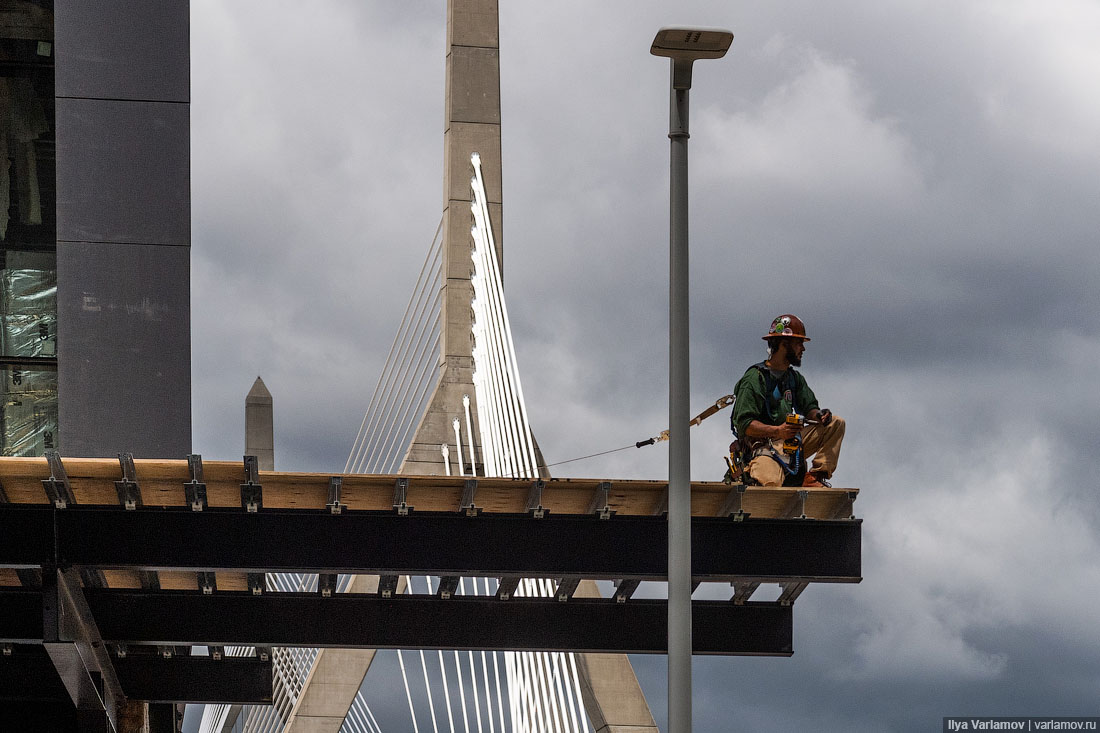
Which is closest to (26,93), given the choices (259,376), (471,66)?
(471,66)

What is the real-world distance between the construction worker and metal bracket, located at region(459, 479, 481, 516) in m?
2.04

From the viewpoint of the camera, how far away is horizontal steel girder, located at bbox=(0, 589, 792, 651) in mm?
13070

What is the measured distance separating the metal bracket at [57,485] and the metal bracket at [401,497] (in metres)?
2.13

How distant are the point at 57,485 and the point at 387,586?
8.53ft

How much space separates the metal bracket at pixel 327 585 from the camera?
1287 centimetres

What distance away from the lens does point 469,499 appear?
39.5 feet

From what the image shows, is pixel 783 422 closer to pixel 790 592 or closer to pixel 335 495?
pixel 790 592

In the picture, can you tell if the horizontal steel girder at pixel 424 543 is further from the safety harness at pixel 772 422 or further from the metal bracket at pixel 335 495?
the safety harness at pixel 772 422

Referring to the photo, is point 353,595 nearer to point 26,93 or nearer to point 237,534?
point 237,534

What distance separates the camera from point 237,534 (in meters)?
11.9

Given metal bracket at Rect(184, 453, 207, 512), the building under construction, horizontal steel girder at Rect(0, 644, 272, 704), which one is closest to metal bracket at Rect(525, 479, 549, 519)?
the building under construction

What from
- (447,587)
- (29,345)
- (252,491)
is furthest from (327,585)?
(29,345)

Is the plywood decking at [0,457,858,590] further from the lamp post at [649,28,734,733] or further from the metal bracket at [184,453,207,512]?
the lamp post at [649,28,734,733]

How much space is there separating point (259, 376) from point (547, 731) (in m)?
32.7
